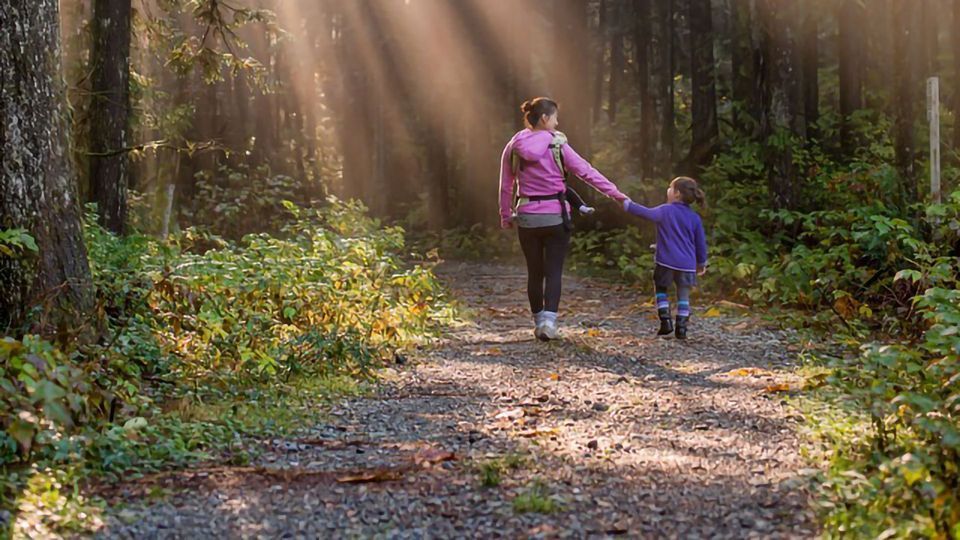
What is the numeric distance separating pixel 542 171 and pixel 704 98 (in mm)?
15843

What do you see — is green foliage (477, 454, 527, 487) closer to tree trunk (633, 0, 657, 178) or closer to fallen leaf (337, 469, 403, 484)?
fallen leaf (337, 469, 403, 484)

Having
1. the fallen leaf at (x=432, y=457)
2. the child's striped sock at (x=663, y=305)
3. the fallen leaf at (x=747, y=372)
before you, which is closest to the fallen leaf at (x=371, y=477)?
the fallen leaf at (x=432, y=457)

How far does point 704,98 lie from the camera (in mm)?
25000

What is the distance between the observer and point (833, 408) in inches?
254

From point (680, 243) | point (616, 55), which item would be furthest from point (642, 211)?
point (616, 55)

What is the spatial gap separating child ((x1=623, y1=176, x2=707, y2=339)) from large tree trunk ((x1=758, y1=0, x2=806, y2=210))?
233 inches

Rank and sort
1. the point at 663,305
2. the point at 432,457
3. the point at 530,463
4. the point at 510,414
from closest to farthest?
the point at 530,463 → the point at 432,457 → the point at 510,414 → the point at 663,305

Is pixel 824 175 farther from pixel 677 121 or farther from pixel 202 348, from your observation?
pixel 677 121

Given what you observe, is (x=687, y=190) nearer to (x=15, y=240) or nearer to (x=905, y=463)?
(x=15, y=240)

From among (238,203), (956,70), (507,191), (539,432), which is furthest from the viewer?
(238,203)

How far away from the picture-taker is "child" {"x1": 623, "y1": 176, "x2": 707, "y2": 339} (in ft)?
34.3

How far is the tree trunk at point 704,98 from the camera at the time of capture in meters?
24.2

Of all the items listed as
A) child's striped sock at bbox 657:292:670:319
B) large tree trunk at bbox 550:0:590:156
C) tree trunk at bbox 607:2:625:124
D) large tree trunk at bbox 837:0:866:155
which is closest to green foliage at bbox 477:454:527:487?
child's striped sock at bbox 657:292:670:319

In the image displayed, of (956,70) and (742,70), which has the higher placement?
(742,70)
